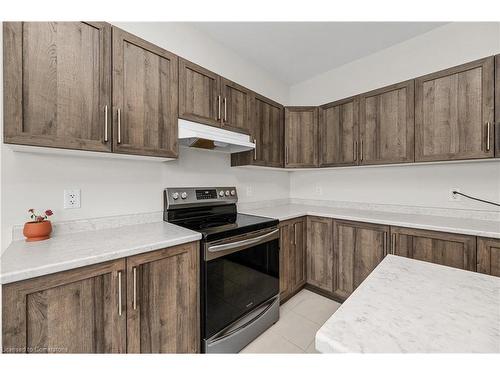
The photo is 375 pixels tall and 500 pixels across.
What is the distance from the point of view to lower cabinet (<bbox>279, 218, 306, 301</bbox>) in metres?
2.12

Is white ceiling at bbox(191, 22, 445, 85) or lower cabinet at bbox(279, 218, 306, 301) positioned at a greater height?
white ceiling at bbox(191, 22, 445, 85)

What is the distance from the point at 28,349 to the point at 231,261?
103 cm

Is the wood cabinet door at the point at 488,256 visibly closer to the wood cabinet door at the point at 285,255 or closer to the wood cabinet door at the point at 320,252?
the wood cabinet door at the point at 320,252

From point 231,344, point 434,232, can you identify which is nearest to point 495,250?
point 434,232

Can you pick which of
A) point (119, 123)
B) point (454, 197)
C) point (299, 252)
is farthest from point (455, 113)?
point (119, 123)

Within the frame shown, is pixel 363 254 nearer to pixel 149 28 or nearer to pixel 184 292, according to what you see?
pixel 184 292

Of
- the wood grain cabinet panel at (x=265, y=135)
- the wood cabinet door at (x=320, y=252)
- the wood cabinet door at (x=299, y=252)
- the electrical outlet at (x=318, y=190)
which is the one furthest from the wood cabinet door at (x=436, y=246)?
the wood grain cabinet panel at (x=265, y=135)

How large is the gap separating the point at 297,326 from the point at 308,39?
2841mm

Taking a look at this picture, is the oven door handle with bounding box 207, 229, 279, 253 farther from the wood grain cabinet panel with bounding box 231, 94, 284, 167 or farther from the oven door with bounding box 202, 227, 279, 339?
the wood grain cabinet panel with bounding box 231, 94, 284, 167

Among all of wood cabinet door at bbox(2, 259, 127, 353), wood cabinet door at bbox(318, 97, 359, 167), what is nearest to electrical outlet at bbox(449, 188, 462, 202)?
wood cabinet door at bbox(318, 97, 359, 167)

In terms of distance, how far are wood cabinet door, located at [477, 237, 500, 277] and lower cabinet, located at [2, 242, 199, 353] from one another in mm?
1938

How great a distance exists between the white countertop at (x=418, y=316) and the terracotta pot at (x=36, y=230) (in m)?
1.57

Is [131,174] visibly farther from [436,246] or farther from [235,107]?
[436,246]
